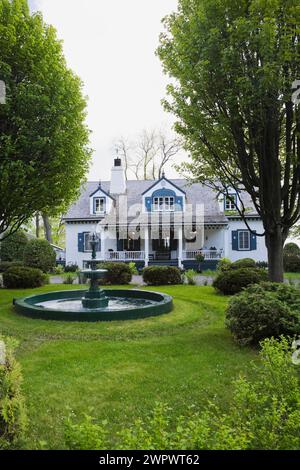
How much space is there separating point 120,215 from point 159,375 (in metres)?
22.9

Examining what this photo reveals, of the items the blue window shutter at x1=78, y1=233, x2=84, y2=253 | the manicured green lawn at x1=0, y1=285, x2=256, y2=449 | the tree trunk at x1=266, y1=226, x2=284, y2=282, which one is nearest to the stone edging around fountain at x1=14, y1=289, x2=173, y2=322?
the manicured green lawn at x1=0, y1=285, x2=256, y2=449

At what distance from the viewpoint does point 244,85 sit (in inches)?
301

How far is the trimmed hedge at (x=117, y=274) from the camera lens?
16.7 metres

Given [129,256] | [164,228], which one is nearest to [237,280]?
[164,228]

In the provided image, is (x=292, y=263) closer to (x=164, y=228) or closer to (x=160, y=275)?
(x=164, y=228)

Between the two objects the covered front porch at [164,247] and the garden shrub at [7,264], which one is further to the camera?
the covered front porch at [164,247]

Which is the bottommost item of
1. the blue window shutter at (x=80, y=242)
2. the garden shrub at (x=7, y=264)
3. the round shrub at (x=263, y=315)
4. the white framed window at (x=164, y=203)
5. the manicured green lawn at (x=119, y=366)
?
the manicured green lawn at (x=119, y=366)

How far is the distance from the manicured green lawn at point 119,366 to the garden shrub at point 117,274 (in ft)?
25.5

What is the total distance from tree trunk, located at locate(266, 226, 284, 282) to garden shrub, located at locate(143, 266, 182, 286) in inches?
273

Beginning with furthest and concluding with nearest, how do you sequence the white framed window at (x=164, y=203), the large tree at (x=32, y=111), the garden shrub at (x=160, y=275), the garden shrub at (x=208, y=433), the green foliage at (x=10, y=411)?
the white framed window at (x=164, y=203) < the garden shrub at (x=160, y=275) < the large tree at (x=32, y=111) < the green foliage at (x=10, y=411) < the garden shrub at (x=208, y=433)

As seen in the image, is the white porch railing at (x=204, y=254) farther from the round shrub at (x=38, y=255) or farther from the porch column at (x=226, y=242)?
the round shrub at (x=38, y=255)

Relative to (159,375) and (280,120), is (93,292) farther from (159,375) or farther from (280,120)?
(280,120)

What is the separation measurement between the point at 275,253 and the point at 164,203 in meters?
17.4

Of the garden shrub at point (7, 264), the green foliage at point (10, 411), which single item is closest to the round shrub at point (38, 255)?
the garden shrub at point (7, 264)
